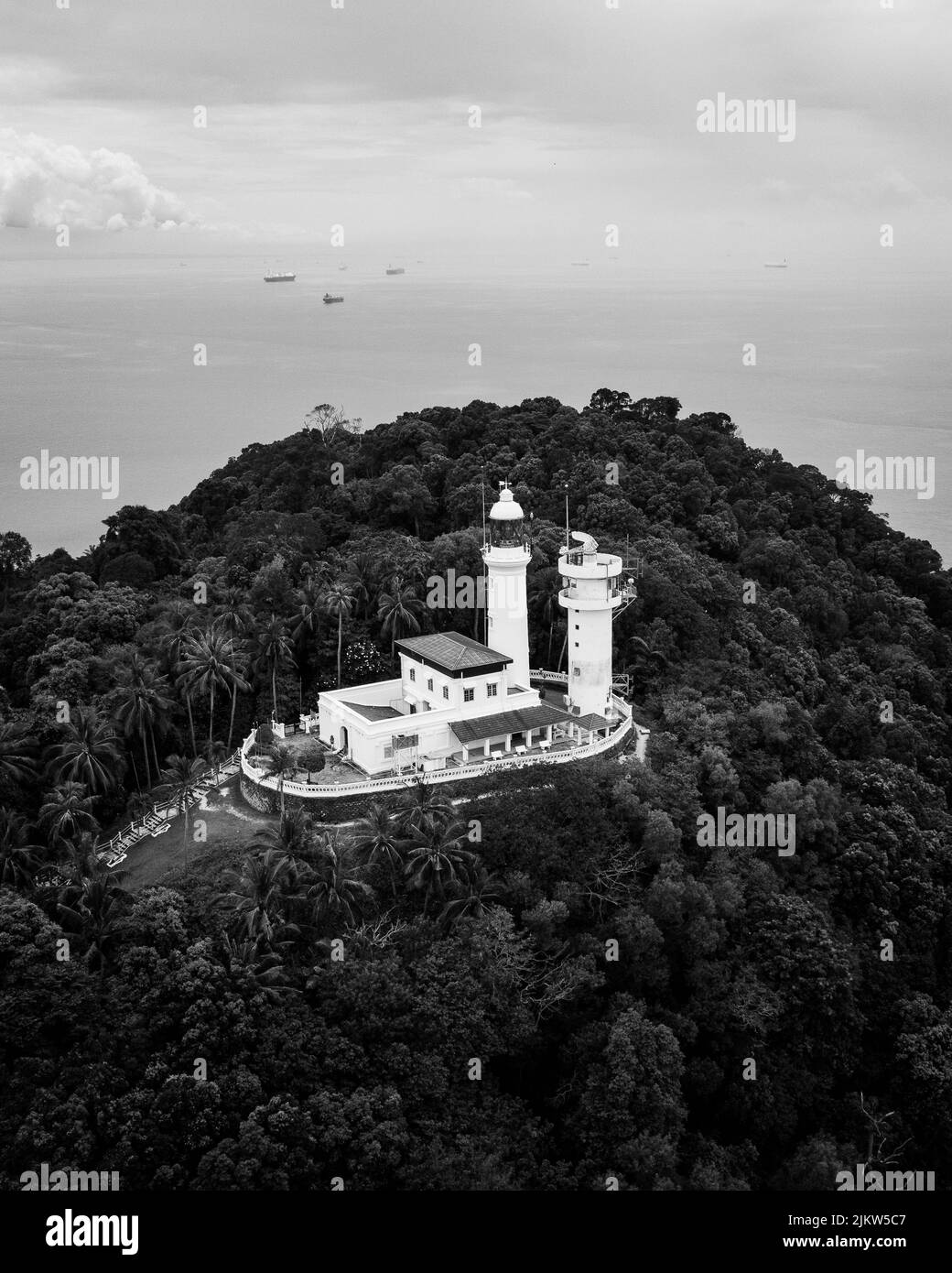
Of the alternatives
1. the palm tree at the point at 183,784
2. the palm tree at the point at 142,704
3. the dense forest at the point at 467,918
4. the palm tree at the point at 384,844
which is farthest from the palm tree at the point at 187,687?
the palm tree at the point at 384,844

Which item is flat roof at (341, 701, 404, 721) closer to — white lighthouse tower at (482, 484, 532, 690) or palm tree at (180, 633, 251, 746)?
palm tree at (180, 633, 251, 746)

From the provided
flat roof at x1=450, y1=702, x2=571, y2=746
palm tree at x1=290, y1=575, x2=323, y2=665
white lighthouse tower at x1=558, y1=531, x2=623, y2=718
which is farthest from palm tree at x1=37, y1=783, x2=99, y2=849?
white lighthouse tower at x1=558, y1=531, x2=623, y2=718

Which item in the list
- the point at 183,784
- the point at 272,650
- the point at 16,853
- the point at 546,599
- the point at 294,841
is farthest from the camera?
the point at 546,599

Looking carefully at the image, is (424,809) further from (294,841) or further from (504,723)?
(504,723)

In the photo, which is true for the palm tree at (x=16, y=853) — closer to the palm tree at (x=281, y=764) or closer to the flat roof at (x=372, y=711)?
the palm tree at (x=281, y=764)

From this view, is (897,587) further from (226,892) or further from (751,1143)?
(226,892)

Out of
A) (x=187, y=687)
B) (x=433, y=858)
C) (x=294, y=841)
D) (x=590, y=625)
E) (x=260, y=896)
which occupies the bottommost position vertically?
(x=260, y=896)

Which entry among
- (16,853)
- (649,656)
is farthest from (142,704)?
(649,656)
